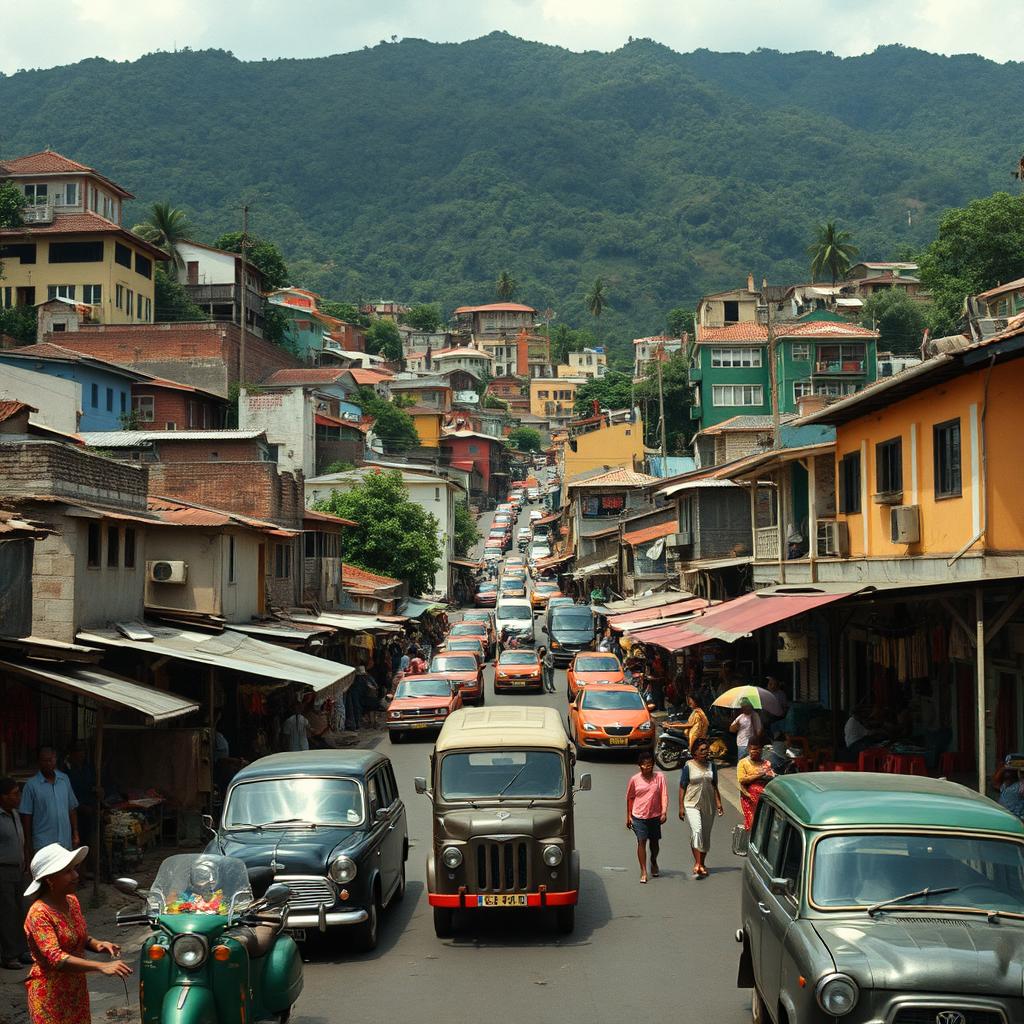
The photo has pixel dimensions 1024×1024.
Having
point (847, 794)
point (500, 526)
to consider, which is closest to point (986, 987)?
point (847, 794)

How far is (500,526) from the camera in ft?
374

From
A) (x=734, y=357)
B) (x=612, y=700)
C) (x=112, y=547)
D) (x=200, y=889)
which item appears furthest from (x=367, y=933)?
(x=734, y=357)

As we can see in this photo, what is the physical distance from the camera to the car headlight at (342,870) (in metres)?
12.5

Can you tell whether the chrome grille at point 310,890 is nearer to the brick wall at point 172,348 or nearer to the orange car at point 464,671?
the orange car at point 464,671

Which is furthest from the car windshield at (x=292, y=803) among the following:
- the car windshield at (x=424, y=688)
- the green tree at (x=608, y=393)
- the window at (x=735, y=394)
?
the green tree at (x=608, y=393)

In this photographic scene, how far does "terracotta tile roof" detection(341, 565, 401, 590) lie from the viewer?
4806 cm

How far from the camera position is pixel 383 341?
154m

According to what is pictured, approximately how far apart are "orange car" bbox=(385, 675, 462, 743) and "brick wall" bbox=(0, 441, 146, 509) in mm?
9818

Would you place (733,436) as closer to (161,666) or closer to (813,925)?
(161,666)

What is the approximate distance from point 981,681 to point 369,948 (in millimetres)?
7253

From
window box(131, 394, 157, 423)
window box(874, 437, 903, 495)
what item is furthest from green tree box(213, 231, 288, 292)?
window box(874, 437, 903, 495)

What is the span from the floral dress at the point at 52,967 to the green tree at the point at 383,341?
485 ft

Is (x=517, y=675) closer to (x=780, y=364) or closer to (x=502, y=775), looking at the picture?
(x=502, y=775)

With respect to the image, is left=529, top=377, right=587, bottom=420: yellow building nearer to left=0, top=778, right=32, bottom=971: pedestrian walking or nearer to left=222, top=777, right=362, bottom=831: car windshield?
left=222, top=777, right=362, bottom=831: car windshield
